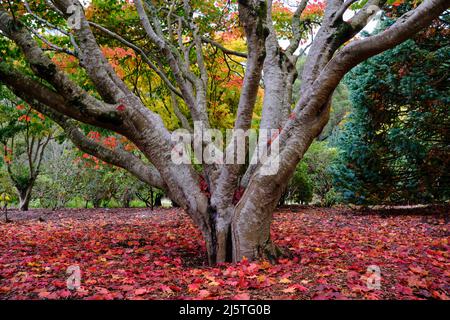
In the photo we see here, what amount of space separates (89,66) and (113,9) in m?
3.50

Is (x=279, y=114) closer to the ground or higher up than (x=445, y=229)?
higher up

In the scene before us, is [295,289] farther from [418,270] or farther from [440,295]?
[418,270]

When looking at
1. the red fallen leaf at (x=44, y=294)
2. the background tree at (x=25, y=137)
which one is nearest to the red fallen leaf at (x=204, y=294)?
the red fallen leaf at (x=44, y=294)

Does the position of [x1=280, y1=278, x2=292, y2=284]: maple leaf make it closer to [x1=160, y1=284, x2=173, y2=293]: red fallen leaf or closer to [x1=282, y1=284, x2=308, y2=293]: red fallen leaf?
[x1=282, y1=284, x2=308, y2=293]: red fallen leaf

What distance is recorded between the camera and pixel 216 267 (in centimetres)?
361

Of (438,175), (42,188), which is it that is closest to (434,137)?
(438,175)

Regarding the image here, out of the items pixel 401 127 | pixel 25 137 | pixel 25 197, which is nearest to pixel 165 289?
pixel 401 127

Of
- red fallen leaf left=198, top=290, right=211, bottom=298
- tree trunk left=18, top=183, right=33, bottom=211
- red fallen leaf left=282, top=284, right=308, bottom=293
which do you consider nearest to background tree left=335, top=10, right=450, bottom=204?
red fallen leaf left=282, top=284, right=308, bottom=293

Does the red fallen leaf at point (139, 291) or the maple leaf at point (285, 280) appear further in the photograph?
the maple leaf at point (285, 280)

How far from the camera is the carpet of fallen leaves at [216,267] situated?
2.66m

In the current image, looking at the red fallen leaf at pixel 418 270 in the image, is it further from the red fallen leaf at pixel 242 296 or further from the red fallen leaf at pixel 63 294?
the red fallen leaf at pixel 63 294
